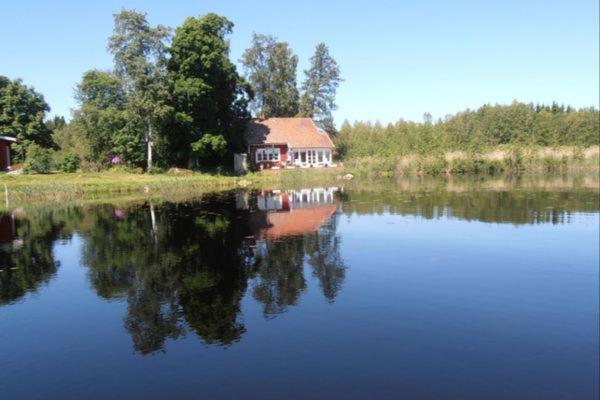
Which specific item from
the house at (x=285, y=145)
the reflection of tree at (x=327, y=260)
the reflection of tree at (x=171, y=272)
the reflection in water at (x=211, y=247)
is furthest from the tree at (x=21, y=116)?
the reflection of tree at (x=327, y=260)

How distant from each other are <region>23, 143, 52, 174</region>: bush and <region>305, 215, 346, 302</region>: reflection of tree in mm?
34209

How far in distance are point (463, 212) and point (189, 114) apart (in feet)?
98.1

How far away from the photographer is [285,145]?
57062 millimetres

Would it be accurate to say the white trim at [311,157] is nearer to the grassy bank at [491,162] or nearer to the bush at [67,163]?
the grassy bank at [491,162]

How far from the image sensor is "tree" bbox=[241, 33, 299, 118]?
6356 centimetres

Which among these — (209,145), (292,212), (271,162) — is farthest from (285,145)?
(292,212)

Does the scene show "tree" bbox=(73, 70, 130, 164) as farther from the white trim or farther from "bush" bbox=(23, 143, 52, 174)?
the white trim

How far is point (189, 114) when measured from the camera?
4719cm

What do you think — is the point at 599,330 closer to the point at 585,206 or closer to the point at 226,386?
the point at 226,386

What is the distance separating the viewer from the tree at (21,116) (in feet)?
176

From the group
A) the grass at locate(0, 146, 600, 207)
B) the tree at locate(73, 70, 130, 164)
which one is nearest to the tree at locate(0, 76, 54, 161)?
the tree at locate(73, 70, 130, 164)

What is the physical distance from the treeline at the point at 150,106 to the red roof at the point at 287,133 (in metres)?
2.52

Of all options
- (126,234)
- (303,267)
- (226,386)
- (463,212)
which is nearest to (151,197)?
(126,234)

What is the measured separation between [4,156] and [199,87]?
19162 mm
